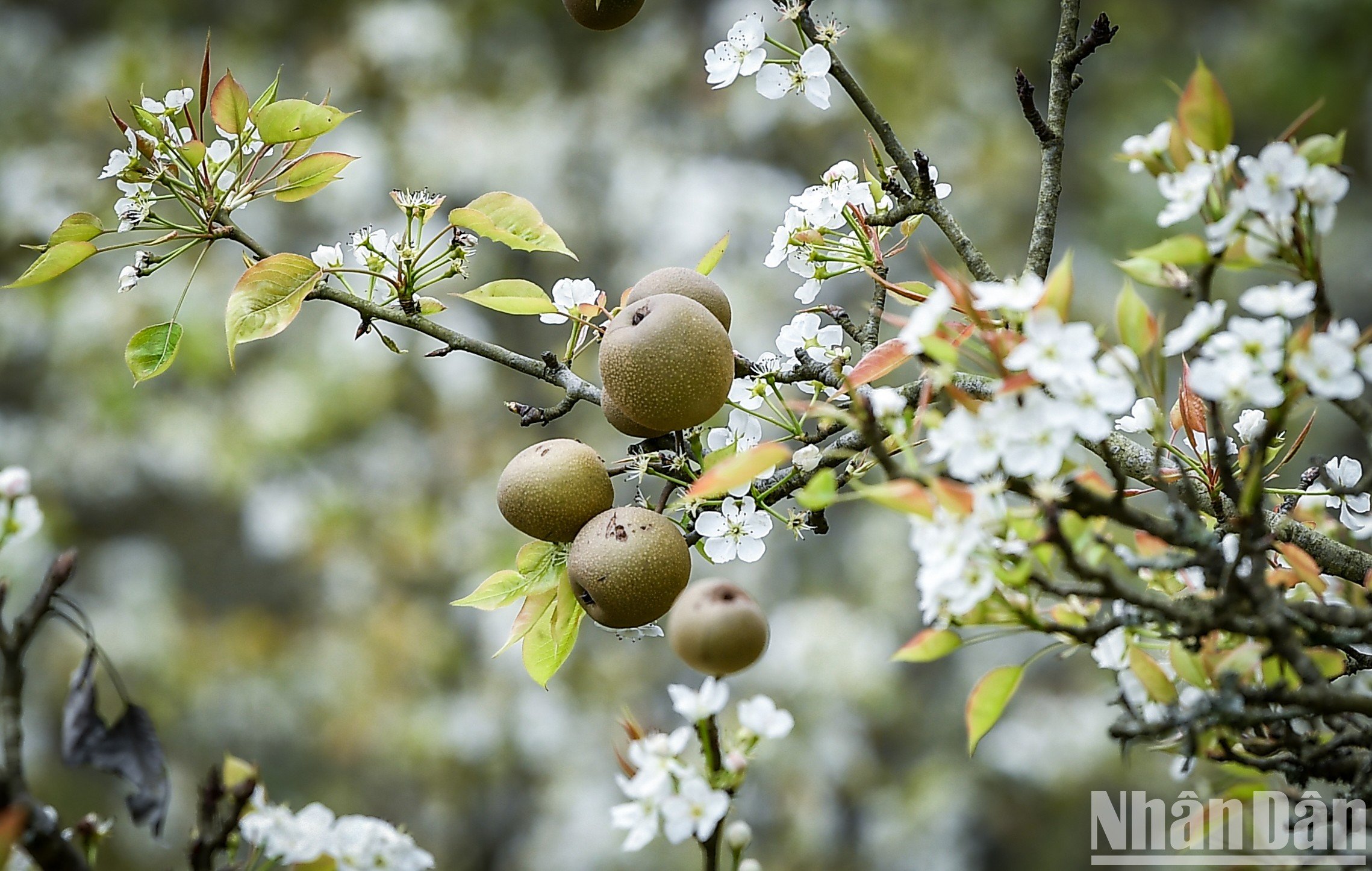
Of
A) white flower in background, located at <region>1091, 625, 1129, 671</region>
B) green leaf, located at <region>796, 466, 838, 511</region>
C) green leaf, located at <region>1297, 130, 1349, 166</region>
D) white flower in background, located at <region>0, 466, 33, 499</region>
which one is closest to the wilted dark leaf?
white flower in background, located at <region>0, 466, 33, 499</region>

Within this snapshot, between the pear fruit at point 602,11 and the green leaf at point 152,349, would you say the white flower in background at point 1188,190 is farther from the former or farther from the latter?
the green leaf at point 152,349

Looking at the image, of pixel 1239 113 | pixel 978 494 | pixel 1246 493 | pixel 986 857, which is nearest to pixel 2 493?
pixel 978 494

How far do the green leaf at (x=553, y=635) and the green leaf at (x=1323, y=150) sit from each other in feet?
1.34

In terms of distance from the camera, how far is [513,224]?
0.68 metres


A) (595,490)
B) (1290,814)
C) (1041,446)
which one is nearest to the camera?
(1041,446)

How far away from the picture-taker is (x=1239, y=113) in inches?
95.2

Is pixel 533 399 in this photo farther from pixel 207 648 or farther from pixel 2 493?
pixel 2 493

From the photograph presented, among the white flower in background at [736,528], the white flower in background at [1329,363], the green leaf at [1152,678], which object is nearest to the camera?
the white flower in background at [1329,363]

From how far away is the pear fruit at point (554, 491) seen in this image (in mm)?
608

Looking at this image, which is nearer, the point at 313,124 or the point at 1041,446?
the point at 1041,446

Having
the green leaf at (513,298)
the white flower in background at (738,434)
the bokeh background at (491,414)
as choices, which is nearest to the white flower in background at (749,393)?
the white flower in background at (738,434)

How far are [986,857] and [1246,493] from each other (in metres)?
2.09

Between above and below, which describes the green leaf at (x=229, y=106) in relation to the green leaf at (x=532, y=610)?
above

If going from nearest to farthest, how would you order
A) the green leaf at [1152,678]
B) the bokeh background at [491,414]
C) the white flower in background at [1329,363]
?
the white flower in background at [1329,363] < the green leaf at [1152,678] < the bokeh background at [491,414]
